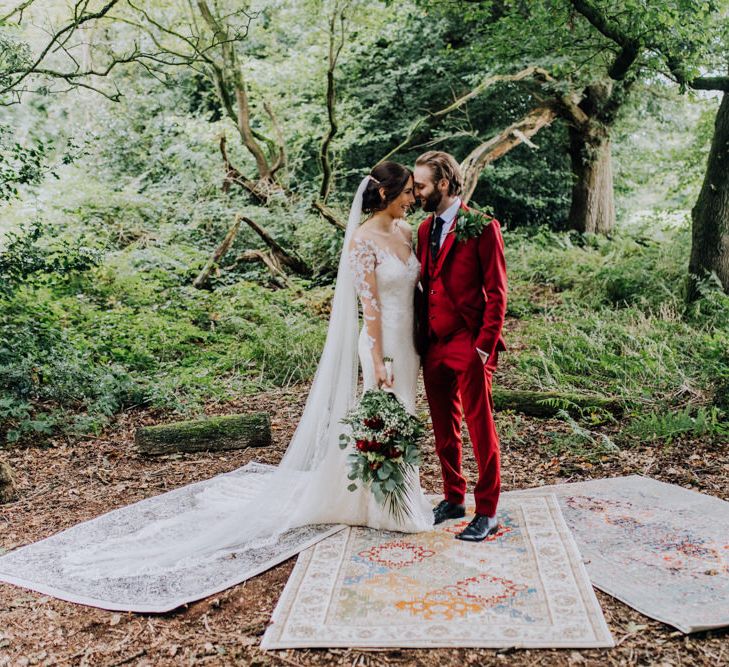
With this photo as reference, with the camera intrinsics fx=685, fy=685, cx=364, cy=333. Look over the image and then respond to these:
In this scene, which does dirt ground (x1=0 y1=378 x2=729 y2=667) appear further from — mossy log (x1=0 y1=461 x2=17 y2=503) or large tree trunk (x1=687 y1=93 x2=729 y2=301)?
large tree trunk (x1=687 y1=93 x2=729 y2=301)

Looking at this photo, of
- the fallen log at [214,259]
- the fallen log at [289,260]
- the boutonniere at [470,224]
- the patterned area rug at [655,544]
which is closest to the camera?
the patterned area rug at [655,544]

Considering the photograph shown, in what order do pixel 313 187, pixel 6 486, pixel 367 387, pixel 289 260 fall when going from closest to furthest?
pixel 367 387 → pixel 6 486 → pixel 289 260 → pixel 313 187

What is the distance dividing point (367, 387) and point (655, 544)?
5.80ft

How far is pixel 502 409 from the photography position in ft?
20.5

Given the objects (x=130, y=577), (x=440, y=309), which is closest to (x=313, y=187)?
(x=440, y=309)

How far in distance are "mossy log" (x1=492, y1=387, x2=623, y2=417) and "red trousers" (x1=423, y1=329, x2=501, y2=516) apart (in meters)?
2.22

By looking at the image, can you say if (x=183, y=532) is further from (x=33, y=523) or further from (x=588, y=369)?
(x=588, y=369)

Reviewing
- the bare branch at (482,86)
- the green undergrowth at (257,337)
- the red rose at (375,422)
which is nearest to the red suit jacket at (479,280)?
the red rose at (375,422)

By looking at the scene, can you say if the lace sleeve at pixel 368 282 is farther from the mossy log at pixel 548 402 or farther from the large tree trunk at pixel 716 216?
the large tree trunk at pixel 716 216

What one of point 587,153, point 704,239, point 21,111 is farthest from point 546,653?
point 21,111

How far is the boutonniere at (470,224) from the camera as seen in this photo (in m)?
3.61

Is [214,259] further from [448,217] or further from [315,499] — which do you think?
[448,217]

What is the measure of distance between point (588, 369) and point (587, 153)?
26.0 ft

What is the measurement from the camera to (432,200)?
151 inches
